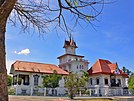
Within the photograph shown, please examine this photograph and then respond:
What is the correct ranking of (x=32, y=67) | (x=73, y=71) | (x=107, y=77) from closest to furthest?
(x=32, y=67), (x=107, y=77), (x=73, y=71)

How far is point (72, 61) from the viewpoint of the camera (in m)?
38.2

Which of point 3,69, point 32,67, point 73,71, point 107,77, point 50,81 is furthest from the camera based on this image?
point 73,71

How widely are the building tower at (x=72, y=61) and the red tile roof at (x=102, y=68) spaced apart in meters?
1.67

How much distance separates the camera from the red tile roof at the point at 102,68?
3671 cm

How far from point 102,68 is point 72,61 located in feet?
17.9

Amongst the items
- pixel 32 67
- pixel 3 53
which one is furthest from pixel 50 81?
pixel 3 53

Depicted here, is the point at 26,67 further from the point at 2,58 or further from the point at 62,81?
the point at 2,58

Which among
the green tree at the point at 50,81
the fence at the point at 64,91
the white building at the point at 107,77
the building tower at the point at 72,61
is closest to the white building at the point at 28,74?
the fence at the point at 64,91

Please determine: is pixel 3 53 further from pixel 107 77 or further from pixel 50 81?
pixel 107 77

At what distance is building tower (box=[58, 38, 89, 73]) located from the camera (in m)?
38.2

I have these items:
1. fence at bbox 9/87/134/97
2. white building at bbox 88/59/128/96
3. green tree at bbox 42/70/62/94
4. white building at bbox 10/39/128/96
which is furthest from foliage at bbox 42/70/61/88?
white building at bbox 88/59/128/96

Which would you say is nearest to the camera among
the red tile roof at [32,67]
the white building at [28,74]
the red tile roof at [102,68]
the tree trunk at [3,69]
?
→ the tree trunk at [3,69]

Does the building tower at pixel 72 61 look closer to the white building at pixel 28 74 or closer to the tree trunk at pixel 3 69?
the white building at pixel 28 74

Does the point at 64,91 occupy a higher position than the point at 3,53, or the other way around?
the point at 3,53
